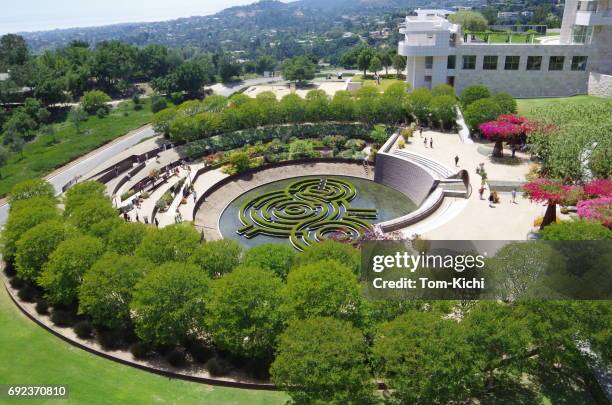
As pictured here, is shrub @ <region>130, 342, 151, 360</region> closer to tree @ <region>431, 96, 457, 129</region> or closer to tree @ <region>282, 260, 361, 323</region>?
tree @ <region>282, 260, 361, 323</region>

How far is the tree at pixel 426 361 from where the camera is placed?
18391mm

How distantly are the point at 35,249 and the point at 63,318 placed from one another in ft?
15.3

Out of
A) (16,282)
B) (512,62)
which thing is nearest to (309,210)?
(16,282)

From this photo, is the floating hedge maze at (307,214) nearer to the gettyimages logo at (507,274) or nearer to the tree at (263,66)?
the gettyimages logo at (507,274)

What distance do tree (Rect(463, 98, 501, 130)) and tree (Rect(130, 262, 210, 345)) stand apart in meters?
37.5

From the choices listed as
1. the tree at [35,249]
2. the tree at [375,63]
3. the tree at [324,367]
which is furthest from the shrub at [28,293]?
the tree at [375,63]

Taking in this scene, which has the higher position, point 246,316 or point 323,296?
point 323,296

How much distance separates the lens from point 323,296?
871 inches

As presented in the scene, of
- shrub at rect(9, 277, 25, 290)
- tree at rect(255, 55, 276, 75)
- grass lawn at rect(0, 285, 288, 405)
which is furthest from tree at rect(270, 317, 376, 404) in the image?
tree at rect(255, 55, 276, 75)

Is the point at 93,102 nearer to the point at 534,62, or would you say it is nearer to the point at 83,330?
the point at 83,330

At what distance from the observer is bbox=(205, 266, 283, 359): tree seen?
22422mm

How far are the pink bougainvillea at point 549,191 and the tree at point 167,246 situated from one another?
71.6 feet

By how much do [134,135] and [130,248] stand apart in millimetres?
50083

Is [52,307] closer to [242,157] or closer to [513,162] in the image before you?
[242,157]
